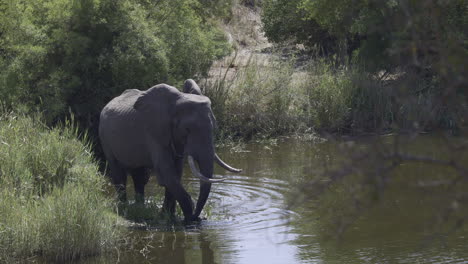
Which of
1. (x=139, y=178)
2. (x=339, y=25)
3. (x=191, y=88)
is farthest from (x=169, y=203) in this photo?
(x=339, y=25)

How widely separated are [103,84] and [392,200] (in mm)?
6525

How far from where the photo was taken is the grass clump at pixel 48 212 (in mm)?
8266

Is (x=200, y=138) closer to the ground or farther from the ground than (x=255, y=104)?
farther from the ground

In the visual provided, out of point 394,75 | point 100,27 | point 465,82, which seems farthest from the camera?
point 394,75

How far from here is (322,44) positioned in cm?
2294

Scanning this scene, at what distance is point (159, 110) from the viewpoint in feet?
33.9

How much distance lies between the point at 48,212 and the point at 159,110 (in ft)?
8.39

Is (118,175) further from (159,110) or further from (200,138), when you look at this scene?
(200,138)

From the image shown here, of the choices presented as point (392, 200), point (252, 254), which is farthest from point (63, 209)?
point (392, 200)

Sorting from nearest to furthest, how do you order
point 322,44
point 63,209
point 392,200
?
1. point 63,209
2. point 392,200
3. point 322,44

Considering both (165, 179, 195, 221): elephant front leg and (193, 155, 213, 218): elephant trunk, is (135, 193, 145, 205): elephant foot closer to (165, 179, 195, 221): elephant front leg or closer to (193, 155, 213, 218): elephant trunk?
(165, 179, 195, 221): elephant front leg

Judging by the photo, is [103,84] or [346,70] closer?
[103,84]

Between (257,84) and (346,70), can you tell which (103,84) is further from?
(346,70)

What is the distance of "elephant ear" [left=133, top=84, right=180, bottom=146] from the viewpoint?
10242 mm
